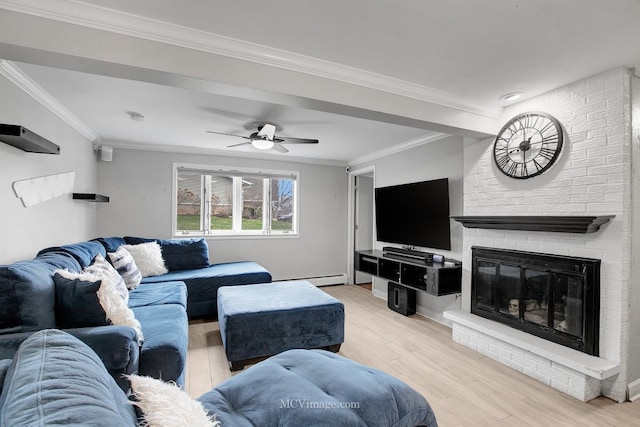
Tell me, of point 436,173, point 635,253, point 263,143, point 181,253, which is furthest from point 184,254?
point 635,253

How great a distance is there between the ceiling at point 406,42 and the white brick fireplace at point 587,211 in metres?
0.22

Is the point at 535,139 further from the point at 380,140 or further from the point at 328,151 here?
the point at 328,151

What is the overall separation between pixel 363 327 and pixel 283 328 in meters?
1.24

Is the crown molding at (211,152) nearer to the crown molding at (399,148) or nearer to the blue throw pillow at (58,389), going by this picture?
the crown molding at (399,148)

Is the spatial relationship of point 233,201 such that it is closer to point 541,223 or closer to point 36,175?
point 36,175

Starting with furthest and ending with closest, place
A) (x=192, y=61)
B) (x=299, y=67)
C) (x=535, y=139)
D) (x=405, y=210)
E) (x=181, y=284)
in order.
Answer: (x=405, y=210), (x=181, y=284), (x=535, y=139), (x=299, y=67), (x=192, y=61)

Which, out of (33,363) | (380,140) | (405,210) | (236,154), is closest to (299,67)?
(33,363)

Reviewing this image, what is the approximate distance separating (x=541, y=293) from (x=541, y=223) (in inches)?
25.1

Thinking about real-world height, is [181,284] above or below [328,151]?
below

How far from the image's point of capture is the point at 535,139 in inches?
99.8

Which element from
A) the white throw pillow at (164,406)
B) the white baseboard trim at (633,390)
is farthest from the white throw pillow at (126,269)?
the white baseboard trim at (633,390)

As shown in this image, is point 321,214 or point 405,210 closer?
point 405,210

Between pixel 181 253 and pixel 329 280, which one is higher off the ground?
pixel 181 253

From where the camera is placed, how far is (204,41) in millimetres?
1766
